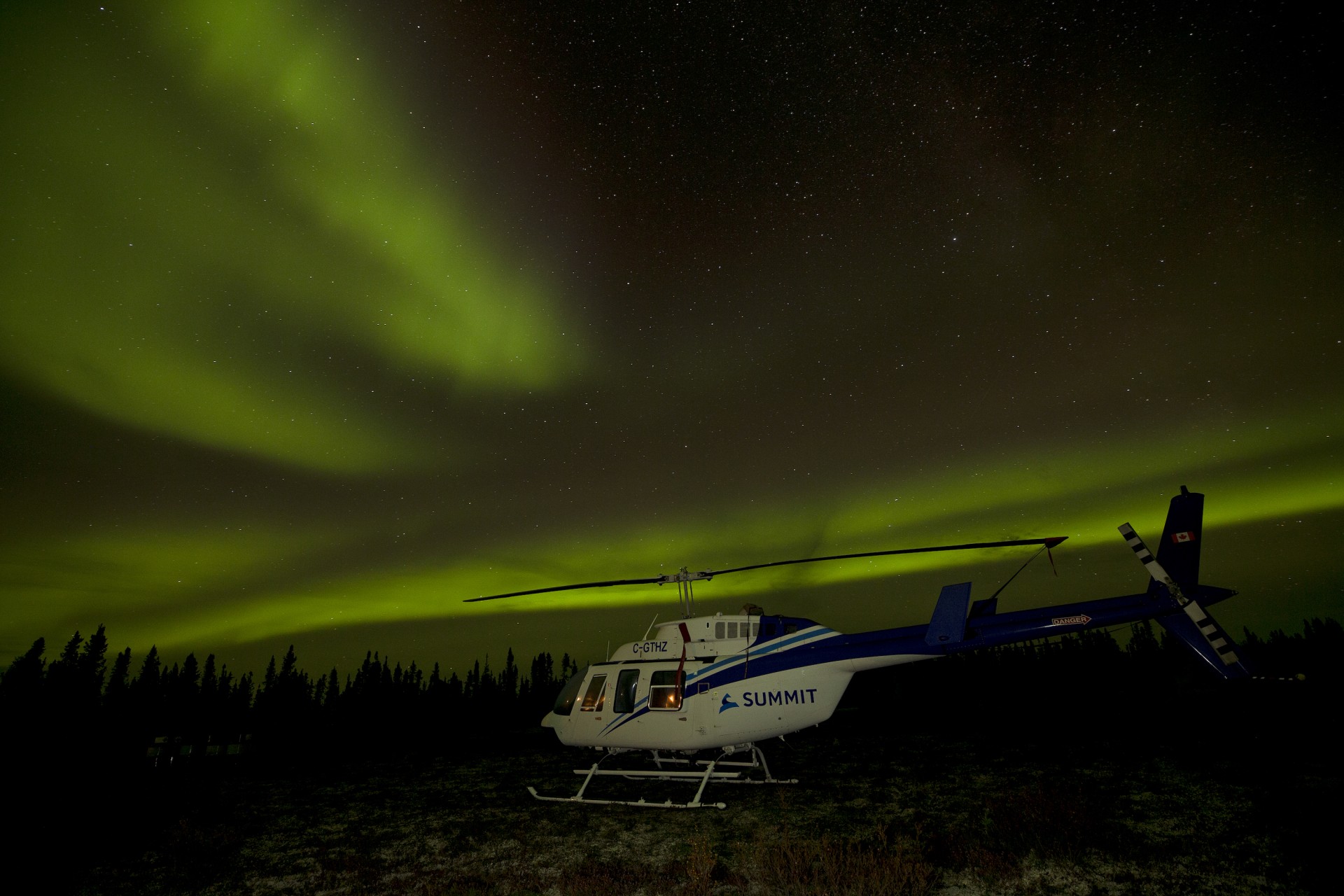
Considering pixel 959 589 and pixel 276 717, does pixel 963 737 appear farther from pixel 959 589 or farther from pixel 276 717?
pixel 276 717

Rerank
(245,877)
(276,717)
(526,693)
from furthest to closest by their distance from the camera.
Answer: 1. (526,693)
2. (276,717)
3. (245,877)

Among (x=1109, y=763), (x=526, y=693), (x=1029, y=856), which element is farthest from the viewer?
(x=526, y=693)

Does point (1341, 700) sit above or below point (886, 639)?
below

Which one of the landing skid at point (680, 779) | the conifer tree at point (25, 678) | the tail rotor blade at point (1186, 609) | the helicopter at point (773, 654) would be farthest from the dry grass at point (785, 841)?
the conifer tree at point (25, 678)

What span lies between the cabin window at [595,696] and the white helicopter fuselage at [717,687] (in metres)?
0.02

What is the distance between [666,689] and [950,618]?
6.79 meters

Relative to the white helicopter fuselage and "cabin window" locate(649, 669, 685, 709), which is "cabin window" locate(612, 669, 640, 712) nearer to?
the white helicopter fuselage

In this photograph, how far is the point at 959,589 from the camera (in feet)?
43.1

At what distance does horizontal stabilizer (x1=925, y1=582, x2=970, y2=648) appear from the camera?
12883 millimetres

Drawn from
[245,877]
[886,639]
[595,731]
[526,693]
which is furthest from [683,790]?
[526,693]

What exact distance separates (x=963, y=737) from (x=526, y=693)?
508 feet

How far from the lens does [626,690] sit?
14.5m

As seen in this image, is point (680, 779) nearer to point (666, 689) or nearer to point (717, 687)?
point (666, 689)

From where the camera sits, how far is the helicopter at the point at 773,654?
12461 mm
